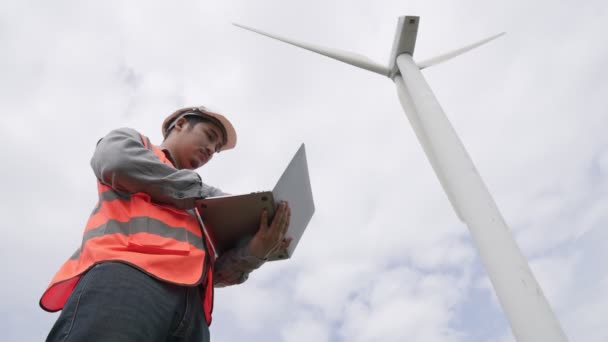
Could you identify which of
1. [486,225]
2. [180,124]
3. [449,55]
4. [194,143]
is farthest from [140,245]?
[449,55]

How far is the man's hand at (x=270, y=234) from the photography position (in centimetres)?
258

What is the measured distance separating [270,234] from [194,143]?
33.9 inches

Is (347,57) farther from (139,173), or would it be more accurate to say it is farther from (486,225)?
(139,173)

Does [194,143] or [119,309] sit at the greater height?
[194,143]

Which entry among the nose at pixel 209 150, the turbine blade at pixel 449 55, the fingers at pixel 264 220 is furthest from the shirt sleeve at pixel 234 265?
the turbine blade at pixel 449 55

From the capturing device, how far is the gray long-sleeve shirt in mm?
2346

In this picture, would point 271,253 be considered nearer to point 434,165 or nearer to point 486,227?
point 486,227

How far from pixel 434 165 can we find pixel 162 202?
423cm

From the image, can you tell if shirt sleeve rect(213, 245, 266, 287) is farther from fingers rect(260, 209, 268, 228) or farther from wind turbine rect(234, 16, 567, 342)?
wind turbine rect(234, 16, 567, 342)

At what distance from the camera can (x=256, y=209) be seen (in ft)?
8.30

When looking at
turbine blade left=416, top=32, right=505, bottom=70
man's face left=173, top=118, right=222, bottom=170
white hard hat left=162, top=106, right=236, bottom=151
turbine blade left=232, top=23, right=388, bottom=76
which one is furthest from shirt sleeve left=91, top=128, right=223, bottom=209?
turbine blade left=416, top=32, right=505, bottom=70

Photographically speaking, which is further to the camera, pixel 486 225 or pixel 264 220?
pixel 486 225

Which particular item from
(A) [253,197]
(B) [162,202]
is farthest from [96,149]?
(A) [253,197]

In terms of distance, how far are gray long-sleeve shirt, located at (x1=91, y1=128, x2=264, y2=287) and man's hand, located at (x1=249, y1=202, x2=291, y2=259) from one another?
1.22 feet
